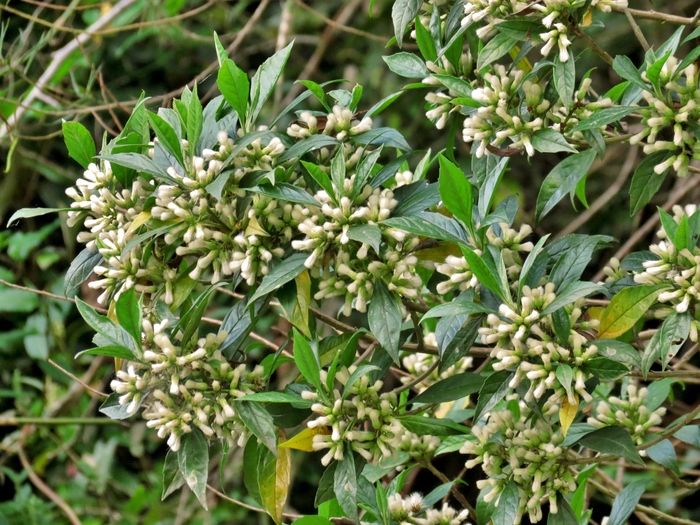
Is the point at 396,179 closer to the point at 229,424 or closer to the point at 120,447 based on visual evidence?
the point at 229,424

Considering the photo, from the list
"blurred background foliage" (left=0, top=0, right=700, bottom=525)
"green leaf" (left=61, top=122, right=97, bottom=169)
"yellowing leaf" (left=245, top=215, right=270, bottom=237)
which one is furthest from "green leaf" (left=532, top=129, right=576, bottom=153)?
"blurred background foliage" (left=0, top=0, right=700, bottom=525)

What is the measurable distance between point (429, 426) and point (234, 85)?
0.48 m

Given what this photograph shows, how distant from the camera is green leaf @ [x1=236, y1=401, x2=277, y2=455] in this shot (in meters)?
0.89

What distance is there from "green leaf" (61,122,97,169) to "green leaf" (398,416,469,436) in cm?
53

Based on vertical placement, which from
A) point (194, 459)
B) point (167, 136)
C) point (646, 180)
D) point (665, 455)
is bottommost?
point (665, 455)

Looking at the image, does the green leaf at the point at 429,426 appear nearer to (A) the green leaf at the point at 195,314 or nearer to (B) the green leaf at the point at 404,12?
(A) the green leaf at the point at 195,314

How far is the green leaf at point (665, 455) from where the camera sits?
1.19m

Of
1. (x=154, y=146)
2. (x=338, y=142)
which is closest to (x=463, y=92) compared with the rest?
(x=338, y=142)

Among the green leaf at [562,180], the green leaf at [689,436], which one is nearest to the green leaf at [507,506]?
the green leaf at [562,180]

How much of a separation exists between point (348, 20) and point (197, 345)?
2.05 meters

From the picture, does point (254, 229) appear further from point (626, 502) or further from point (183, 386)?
point (626, 502)

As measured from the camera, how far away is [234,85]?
95 cm

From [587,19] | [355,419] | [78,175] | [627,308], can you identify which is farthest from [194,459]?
[78,175]

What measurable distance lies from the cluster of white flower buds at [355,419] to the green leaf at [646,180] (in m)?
0.39
